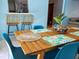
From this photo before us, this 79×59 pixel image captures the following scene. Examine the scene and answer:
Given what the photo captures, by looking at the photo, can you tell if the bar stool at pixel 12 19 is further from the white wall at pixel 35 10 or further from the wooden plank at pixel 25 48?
the wooden plank at pixel 25 48

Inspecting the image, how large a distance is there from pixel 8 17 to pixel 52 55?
108 inches

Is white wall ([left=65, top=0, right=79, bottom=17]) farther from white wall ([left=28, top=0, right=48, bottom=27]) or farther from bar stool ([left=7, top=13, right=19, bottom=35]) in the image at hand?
bar stool ([left=7, top=13, right=19, bottom=35])

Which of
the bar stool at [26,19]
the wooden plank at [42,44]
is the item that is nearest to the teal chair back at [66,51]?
the wooden plank at [42,44]

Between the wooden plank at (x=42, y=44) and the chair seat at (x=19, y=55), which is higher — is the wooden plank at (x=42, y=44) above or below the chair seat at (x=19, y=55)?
above

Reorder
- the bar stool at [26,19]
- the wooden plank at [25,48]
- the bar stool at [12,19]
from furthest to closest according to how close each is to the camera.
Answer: the bar stool at [26,19], the bar stool at [12,19], the wooden plank at [25,48]

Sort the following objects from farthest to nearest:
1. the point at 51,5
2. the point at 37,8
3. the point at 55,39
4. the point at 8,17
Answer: the point at 51,5 < the point at 37,8 < the point at 8,17 < the point at 55,39

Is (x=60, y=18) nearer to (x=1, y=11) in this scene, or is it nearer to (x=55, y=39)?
(x=55, y=39)

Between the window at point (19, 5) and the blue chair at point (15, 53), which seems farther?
the window at point (19, 5)

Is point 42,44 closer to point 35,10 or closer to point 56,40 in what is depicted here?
point 56,40

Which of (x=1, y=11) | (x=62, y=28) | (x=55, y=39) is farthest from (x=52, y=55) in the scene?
(x=1, y=11)

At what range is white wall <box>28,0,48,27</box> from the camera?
452cm

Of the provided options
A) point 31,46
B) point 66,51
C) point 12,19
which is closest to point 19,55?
point 31,46

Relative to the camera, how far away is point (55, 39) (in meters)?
1.86

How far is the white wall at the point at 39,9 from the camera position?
452cm
